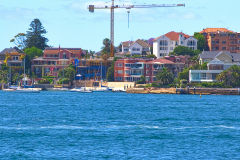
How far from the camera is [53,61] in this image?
190875mm

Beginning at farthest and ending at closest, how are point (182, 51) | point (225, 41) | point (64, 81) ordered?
point (225, 41), point (182, 51), point (64, 81)

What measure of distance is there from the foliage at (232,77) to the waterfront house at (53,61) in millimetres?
54310

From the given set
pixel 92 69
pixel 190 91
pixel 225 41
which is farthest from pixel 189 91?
pixel 225 41

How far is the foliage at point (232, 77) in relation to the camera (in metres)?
148

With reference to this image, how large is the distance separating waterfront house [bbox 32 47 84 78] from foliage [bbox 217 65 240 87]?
2138 inches

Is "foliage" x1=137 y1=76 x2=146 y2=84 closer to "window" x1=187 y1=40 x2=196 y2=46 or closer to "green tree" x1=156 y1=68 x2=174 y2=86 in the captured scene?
"green tree" x1=156 y1=68 x2=174 y2=86

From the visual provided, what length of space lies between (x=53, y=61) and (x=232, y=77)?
212ft

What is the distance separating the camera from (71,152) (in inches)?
1825

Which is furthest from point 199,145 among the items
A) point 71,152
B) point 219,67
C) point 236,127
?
point 219,67

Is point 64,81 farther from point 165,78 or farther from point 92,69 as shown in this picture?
point 165,78

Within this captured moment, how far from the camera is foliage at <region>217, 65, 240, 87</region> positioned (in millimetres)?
147500

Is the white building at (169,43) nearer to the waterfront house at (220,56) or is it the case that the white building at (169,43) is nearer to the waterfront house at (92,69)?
the waterfront house at (92,69)

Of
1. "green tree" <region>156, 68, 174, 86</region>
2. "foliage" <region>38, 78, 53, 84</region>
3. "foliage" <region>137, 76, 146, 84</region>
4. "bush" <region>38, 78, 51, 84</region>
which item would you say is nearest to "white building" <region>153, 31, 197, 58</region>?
"foliage" <region>137, 76, 146, 84</region>

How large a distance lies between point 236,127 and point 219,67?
313 feet
